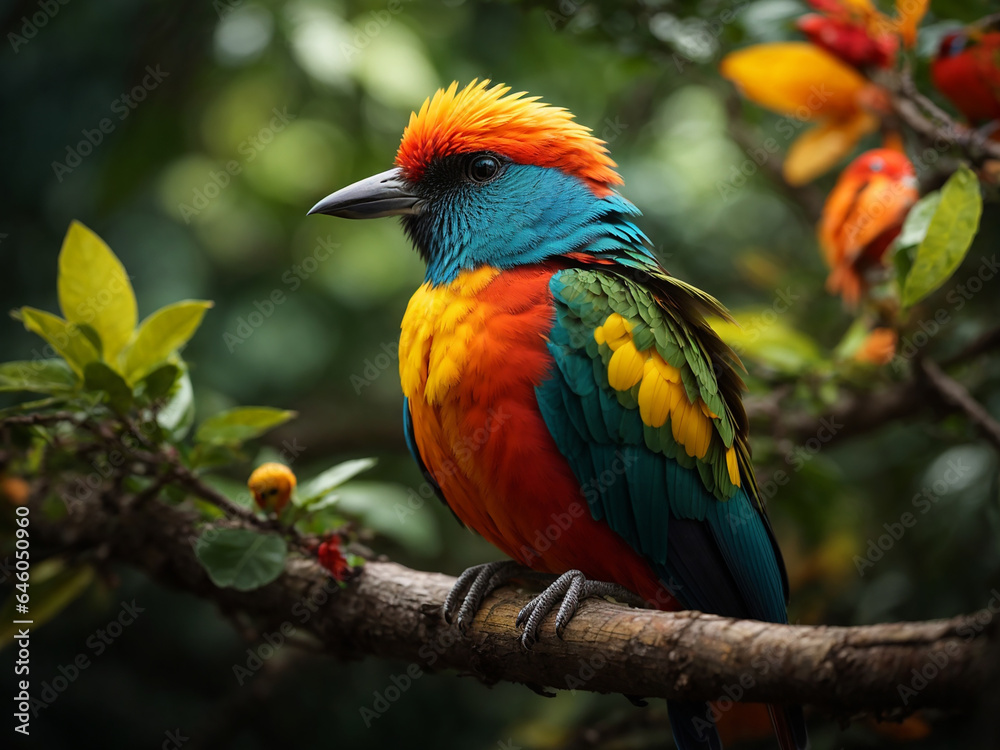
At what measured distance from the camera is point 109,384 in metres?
2.55

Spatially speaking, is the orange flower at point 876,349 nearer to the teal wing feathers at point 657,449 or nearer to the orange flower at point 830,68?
the orange flower at point 830,68

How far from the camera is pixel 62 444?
285 cm

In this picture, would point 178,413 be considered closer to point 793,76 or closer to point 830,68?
point 793,76

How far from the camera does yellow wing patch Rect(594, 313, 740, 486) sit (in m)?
2.58

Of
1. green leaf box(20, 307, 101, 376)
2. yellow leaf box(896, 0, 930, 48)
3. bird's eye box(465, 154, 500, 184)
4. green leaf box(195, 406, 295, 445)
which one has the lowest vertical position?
green leaf box(195, 406, 295, 445)

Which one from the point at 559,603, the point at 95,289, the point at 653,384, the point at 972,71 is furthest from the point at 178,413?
the point at 972,71

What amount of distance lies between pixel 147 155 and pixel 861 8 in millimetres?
3860

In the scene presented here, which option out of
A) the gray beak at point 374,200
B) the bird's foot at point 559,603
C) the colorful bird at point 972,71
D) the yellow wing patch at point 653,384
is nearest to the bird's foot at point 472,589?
the bird's foot at point 559,603

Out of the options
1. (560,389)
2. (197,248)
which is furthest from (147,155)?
(560,389)

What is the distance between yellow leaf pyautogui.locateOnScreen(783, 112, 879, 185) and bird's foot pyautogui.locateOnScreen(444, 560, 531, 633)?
2540 millimetres

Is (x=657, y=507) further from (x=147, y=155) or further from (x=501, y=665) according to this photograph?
(x=147, y=155)

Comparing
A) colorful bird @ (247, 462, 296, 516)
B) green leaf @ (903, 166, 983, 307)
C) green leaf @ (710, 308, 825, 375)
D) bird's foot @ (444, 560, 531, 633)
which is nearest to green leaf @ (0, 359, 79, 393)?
colorful bird @ (247, 462, 296, 516)

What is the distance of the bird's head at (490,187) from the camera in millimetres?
2904

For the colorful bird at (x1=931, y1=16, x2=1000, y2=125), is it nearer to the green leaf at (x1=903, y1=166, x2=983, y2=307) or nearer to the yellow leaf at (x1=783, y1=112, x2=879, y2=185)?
the yellow leaf at (x1=783, y1=112, x2=879, y2=185)
